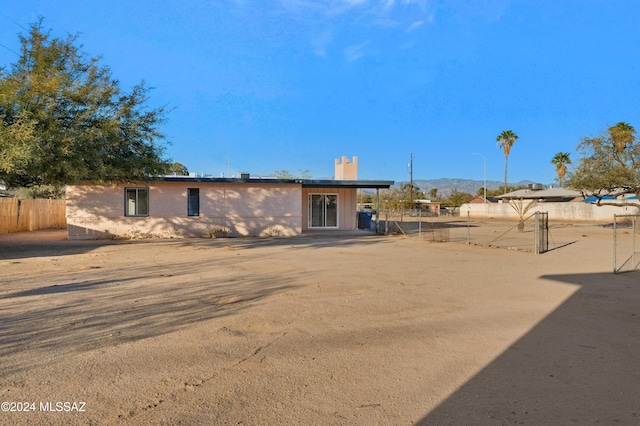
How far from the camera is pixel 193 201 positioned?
20984 millimetres

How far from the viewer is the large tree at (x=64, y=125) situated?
1189cm

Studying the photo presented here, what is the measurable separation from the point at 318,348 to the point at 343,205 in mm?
20586

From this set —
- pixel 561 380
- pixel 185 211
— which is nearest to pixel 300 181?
pixel 185 211

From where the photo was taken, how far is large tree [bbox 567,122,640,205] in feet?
77.3

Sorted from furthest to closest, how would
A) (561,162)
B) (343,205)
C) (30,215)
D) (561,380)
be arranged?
1. (561,162)
2. (343,205)
3. (30,215)
4. (561,380)

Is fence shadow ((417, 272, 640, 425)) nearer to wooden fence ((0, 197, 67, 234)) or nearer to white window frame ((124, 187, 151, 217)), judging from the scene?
white window frame ((124, 187, 151, 217))

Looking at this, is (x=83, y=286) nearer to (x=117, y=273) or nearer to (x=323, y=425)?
(x=117, y=273)

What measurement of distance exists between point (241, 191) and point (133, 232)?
5813 mm

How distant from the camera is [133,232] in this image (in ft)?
67.0

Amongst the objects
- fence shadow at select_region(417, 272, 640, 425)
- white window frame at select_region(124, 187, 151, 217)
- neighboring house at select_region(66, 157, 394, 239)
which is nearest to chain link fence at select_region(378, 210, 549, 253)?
neighboring house at select_region(66, 157, 394, 239)

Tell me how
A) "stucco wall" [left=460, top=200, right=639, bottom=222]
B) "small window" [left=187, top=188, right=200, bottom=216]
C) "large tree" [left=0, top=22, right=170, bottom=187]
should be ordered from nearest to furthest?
"large tree" [left=0, top=22, right=170, bottom=187]
"small window" [left=187, top=188, right=200, bottom=216]
"stucco wall" [left=460, top=200, right=639, bottom=222]

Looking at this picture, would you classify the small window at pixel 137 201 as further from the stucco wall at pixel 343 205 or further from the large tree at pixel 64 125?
the stucco wall at pixel 343 205

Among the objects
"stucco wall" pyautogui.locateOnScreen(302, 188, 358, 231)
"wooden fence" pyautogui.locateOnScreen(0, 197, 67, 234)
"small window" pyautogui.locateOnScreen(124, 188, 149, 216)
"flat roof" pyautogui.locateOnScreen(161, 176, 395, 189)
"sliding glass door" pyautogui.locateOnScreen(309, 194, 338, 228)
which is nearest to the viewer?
"flat roof" pyautogui.locateOnScreen(161, 176, 395, 189)

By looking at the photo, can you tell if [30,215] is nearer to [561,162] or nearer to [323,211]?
[323,211]
